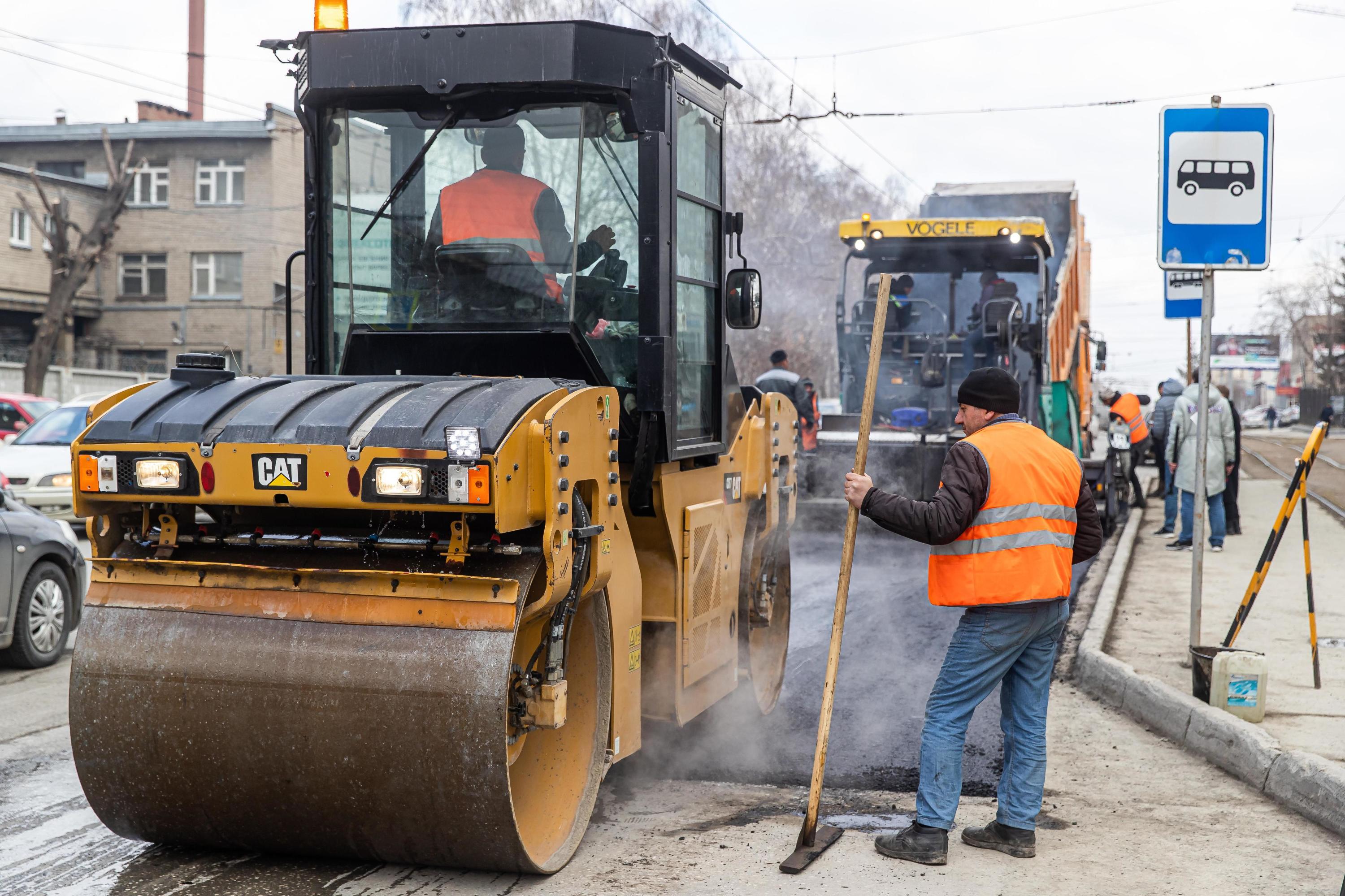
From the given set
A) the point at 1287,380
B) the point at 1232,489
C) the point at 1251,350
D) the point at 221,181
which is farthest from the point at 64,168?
the point at 1287,380

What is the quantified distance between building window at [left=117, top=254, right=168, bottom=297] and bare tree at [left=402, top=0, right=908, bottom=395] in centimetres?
1853

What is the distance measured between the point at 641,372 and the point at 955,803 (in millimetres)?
1909

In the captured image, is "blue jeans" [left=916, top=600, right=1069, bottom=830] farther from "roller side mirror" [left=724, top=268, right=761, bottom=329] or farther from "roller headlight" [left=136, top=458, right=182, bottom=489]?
"roller headlight" [left=136, top=458, right=182, bottom=489]

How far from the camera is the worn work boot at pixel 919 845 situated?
4.48 m

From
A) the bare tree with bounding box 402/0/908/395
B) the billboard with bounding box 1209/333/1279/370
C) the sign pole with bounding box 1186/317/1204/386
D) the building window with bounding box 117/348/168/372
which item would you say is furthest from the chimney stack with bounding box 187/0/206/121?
the billboard with bounding box 1209/333/1279/370

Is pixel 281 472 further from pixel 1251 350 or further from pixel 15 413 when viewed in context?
pixel 1251 350

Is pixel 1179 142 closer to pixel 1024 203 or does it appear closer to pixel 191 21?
pixel 1024 203

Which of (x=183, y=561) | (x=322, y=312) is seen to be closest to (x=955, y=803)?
(x=183, y=561)

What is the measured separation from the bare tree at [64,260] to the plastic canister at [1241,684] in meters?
29.3

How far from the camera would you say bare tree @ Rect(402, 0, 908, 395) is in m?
22.0

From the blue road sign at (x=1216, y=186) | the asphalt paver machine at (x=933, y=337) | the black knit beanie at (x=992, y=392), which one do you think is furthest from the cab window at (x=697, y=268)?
the asphalt paver machine at (x=933, y=337)

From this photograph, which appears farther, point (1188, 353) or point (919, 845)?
point (1188, 353)

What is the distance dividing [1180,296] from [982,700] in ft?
27.6

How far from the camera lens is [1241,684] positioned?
6082 millimetres
